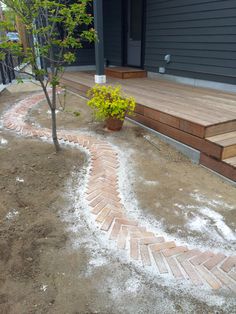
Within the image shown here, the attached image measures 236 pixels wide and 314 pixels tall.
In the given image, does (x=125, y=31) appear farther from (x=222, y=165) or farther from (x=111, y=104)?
(x=222, y=165)

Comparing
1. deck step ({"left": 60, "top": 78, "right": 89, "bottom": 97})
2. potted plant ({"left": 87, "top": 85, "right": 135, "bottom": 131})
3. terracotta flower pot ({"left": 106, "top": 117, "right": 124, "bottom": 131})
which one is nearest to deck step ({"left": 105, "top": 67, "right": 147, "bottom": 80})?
deck step ({"left": 60, "top": 78, "right": 89, "bottom": 97})

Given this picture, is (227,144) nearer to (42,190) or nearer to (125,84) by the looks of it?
(42,190)

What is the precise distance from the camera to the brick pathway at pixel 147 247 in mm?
1733

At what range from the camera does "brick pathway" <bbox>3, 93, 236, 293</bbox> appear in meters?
1.73

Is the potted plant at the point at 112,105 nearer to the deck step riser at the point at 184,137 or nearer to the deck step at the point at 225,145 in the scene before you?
the deck step riser at the point at 184,137

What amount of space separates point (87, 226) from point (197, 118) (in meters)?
1.95

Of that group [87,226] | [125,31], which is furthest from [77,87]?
[87,226]

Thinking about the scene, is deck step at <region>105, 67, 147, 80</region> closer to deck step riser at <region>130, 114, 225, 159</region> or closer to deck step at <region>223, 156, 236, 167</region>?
deck step riser at <region>130, 114, 225, 159</region>

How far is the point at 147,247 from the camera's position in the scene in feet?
6.42

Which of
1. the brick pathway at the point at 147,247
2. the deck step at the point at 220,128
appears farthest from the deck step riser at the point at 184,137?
the brick pathway at the point at 147,247

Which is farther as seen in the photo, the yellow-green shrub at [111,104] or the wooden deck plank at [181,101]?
the yellow-green shrub at [111,104]

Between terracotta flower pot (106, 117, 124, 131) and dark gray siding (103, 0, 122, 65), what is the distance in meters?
4.92

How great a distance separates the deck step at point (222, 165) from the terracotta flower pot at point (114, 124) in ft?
4.51

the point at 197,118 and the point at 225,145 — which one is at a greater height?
the point at 197,118
